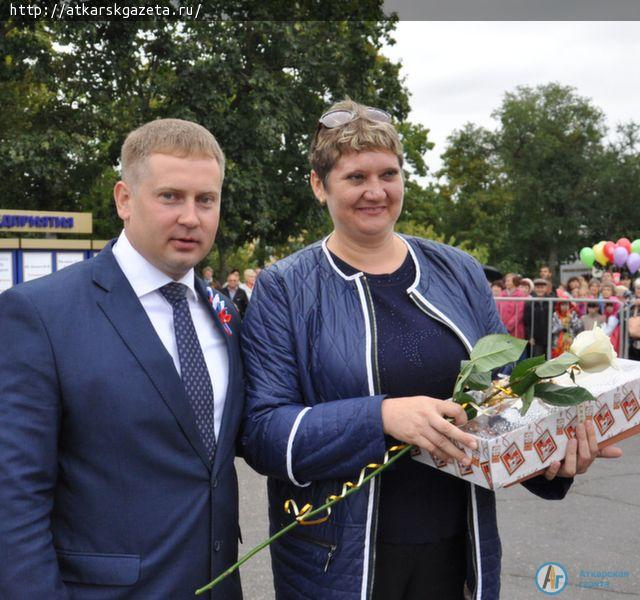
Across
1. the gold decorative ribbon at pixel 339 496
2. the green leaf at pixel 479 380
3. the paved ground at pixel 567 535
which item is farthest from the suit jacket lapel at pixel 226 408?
the paved ground at pixel 567 535

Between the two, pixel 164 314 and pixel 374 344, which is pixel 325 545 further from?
pixel 164 314

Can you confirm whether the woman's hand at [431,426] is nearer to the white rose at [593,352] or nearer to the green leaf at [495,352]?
the green leaf at [495,352]

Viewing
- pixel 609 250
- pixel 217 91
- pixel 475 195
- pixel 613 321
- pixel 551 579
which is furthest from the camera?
pixel 475 195

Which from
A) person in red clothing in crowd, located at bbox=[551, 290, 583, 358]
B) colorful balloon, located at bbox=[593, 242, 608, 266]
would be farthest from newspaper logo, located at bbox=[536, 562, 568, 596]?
colorful balloon, located at bbox=[593, 242, 608, 266]

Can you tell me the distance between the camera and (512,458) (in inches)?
71.2

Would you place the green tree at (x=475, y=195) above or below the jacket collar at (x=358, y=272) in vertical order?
above

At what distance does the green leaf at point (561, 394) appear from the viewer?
5.86 feet

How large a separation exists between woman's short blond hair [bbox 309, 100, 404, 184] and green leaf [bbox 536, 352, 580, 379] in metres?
0.77

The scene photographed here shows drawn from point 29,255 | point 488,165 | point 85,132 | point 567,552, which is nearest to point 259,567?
point 567,552

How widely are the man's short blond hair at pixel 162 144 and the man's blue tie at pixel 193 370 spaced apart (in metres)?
0.35

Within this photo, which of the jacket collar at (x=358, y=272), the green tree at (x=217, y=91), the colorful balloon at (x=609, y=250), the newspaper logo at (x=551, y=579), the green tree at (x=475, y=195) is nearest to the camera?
the jacket collar at (x=358, y=272)

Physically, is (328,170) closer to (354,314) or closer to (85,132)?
(354,314)

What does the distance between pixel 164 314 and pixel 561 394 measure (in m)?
1.09

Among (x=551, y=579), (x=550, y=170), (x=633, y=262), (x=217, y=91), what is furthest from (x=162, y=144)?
(x=550, y=170)
